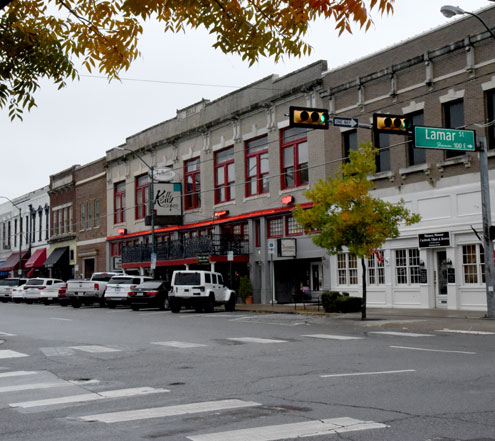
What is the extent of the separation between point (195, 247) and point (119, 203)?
1426cm

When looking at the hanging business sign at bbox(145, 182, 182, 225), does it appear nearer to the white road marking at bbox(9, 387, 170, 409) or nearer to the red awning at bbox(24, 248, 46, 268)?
the red awning at bbox(24, 248, 46, 268)

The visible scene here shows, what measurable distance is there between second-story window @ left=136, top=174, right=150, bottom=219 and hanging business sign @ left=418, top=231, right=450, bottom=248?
23.7m

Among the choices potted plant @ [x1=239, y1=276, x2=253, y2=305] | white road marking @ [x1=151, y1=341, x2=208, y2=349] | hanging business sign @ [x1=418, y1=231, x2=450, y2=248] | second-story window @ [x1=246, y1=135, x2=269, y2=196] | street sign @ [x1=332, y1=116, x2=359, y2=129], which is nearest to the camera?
white road marking @ [x1=151, y1=341, x2=208, y2=349]

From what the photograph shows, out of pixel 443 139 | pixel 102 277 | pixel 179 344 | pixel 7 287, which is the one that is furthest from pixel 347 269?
pixel 7 287

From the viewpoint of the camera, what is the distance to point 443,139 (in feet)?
70.8

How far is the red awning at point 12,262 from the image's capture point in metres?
68.5

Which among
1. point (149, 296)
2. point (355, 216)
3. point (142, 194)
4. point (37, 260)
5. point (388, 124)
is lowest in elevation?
point (149, 296)

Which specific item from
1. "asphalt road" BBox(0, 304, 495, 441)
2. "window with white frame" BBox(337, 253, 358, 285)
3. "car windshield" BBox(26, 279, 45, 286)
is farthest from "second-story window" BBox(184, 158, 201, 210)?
"asphalt road" BBox(0, 304, 495, 441)

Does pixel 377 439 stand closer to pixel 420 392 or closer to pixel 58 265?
pixel 420 392

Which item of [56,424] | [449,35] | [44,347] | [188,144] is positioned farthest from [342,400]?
[188,144]

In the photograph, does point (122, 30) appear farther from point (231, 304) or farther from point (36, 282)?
point (36, 282)

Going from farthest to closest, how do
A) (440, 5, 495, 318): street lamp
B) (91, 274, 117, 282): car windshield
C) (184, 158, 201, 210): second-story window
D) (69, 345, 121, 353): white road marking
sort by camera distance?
(184, 158, 201, 210): second-story window < (91, 274, 117, 282): car windshield < (440, 5, 495, 318): street lamp < (69, 345, 121, 353): white road marking

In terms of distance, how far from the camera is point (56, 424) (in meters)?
7.35

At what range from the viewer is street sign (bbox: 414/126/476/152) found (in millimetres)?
21031
